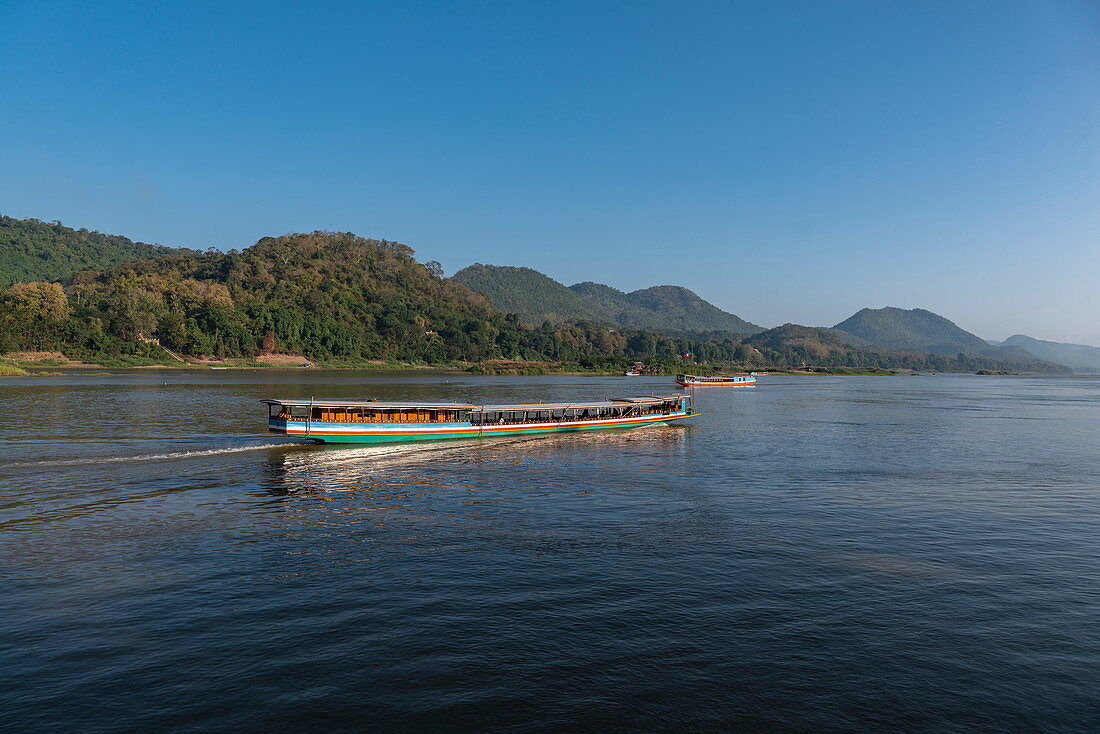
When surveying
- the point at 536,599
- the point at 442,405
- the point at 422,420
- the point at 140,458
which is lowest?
the point at 536,599

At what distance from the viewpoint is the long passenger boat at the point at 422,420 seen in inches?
1954

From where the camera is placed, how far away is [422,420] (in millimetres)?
55125

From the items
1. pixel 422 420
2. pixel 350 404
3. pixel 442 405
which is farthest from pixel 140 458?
pixel 442 405

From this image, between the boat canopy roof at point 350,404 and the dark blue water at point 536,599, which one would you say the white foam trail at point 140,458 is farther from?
the boat canopy roof at point 350,404

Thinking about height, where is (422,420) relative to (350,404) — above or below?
below

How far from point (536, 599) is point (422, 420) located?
121 feet

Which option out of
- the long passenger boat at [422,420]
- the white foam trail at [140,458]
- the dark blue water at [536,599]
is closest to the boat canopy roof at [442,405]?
the long passenger boat at [422,420]

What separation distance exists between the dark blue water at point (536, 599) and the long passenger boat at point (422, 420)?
663cm

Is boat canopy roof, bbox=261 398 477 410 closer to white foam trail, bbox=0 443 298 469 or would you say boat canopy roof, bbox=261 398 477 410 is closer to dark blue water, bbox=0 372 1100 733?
white foam trail, bbox=0 443 298 469

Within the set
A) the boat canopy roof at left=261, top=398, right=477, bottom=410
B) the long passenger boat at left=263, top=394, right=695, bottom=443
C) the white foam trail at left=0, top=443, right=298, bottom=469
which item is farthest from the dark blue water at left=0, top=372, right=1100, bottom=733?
the long passenger boat at left=263, top=394, right=695, bottom=443

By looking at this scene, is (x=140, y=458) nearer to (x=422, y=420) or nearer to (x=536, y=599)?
(x=422, y=420)

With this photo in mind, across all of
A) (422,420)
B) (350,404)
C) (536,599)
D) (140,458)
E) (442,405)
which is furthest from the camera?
(442,405)

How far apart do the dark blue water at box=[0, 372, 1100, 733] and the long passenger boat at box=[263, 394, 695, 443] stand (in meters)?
6.63

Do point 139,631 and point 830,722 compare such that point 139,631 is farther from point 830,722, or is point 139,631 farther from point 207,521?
Answer: point 830,722
